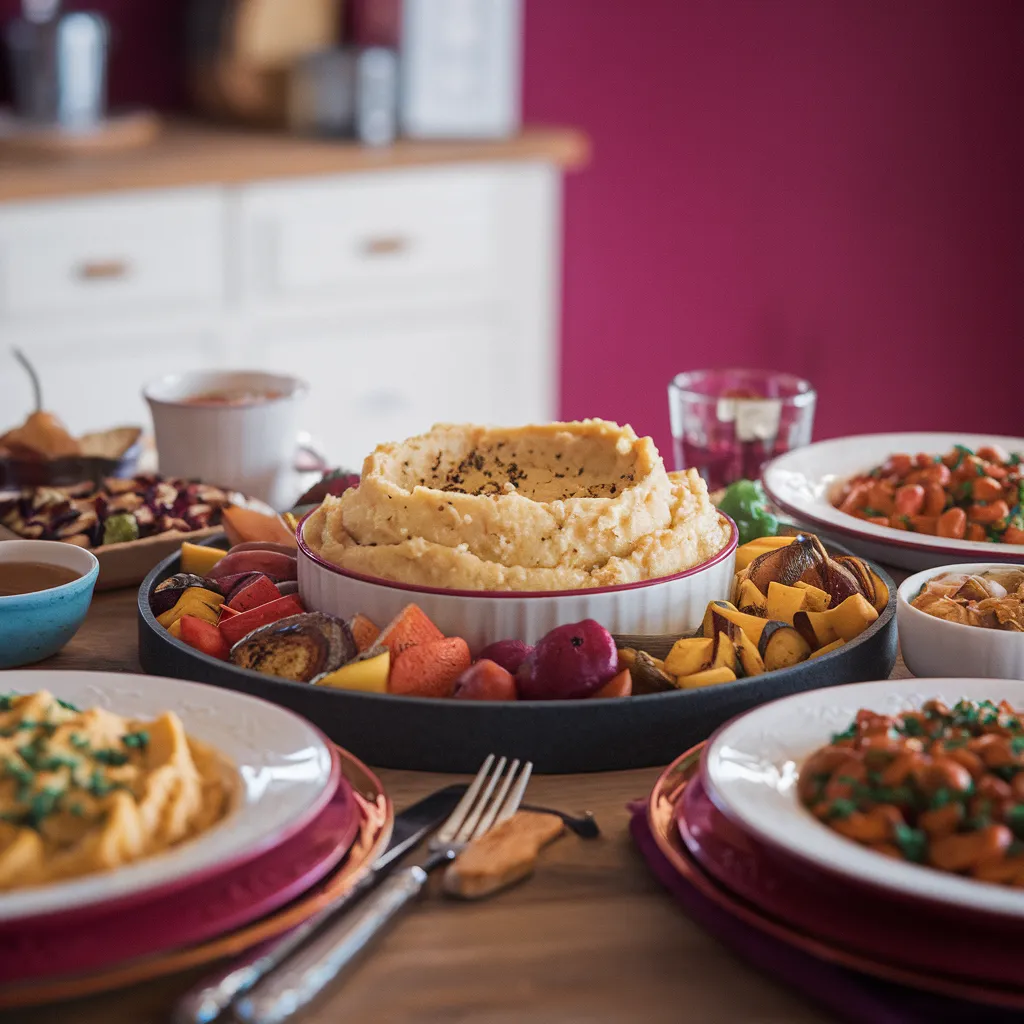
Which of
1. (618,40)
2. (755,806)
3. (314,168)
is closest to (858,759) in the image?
(755,806)

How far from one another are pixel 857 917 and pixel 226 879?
1.64ft

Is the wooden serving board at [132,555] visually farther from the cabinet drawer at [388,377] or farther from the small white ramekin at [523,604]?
the cabinet drawer at [388,377]

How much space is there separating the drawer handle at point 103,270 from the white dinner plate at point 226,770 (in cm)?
345

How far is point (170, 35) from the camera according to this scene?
576 centimetres

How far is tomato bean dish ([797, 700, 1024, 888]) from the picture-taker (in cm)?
112

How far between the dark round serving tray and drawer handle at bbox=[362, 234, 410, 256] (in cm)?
Answer: 384

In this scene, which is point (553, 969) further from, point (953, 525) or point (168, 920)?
point (953, 525)

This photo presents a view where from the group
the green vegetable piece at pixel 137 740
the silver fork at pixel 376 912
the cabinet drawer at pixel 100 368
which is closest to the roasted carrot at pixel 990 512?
the silver fork at pixel 376 912

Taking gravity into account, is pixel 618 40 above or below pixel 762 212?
above

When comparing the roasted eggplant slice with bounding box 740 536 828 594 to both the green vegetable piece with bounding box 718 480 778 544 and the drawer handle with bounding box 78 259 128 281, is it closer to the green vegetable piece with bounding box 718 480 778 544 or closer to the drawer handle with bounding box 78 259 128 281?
the green vegetable piece with bounding box 718 480 778 544

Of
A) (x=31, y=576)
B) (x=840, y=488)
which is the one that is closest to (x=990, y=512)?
(x=840, y=488)

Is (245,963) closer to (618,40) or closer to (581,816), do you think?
(581,816)

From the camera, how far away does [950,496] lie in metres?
2.25

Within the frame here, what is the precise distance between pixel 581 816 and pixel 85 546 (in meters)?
0.97
